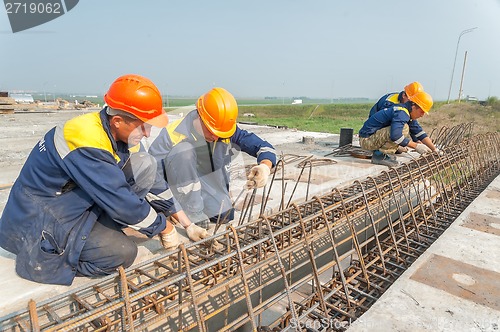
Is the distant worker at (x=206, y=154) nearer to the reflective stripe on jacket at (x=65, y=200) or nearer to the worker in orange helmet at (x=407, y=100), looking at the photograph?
the reflective stripe on jacket at (x=65, y=200)

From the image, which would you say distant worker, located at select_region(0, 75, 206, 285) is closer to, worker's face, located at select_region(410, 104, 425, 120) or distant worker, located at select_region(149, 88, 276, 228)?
distant worker, located at select_region(149, 88, 276, 228)

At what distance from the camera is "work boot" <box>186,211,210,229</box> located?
3367mm

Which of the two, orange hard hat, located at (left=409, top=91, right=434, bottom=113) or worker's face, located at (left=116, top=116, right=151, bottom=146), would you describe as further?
orange hard hat, located at (left=409, top=91, right=434, bottom=113)

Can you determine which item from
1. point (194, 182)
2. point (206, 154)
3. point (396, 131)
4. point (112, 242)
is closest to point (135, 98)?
point (112, 242)

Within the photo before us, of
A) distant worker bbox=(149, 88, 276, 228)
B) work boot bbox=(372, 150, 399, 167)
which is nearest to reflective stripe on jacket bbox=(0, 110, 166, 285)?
distant worker bbox=(149, 88, 276, 228)

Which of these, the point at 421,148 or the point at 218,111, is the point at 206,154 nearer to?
the point at 218,111

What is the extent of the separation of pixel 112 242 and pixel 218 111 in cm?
141

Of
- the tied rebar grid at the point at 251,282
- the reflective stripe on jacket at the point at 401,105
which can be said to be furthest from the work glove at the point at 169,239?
the reflective stripe on jacket at the point at 401,105

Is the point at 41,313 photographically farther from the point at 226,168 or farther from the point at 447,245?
the point at 447,245

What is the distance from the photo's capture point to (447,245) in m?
3.25

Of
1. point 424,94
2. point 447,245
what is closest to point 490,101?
point 424,94

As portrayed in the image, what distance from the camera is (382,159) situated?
646cm

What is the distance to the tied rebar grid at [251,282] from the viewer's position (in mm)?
1833

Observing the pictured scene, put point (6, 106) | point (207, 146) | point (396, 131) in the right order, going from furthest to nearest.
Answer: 1. point (6, 106)
2. point (396, 131)
3. point (207, 146)
